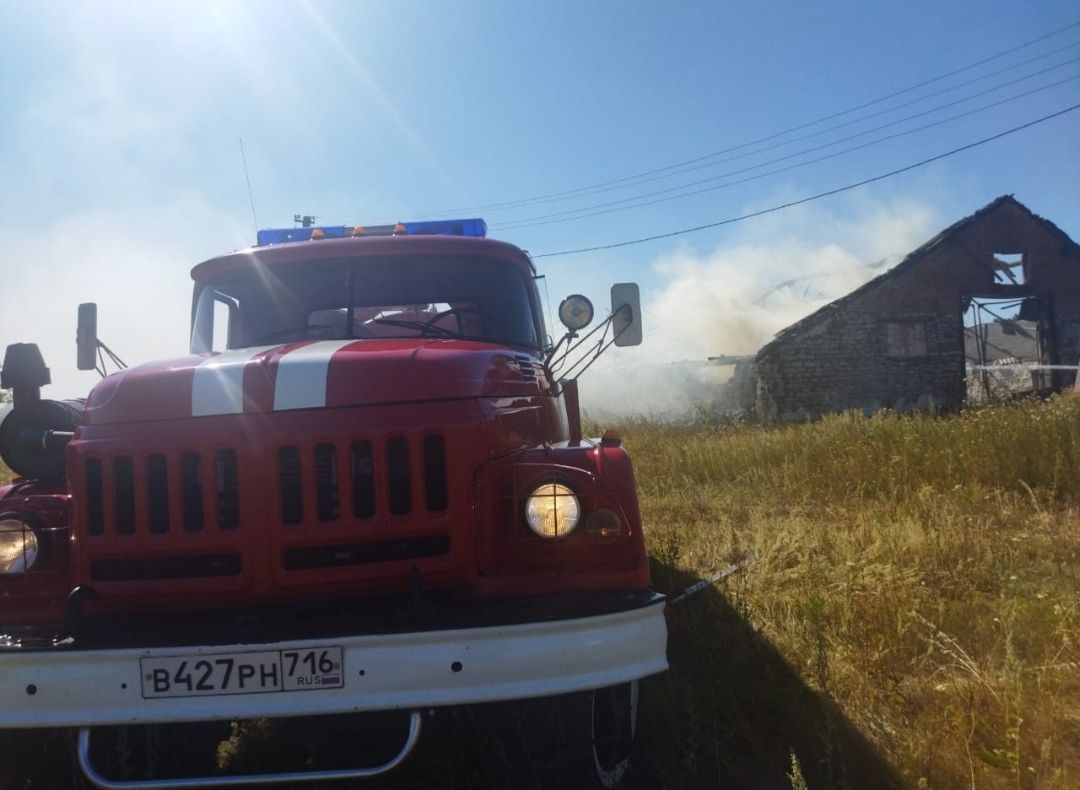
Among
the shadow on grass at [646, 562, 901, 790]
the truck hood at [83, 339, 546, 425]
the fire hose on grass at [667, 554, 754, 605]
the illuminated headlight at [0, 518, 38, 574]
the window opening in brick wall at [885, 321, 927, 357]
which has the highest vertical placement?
the window opening in brick wall at [885, 321, 927, 357]

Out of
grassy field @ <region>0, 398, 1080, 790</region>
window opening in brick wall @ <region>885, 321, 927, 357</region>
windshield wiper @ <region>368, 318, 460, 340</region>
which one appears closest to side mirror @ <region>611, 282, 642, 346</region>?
windshield wiper @ <region>368, 318, 460, 340</region>

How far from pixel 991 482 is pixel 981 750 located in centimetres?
498

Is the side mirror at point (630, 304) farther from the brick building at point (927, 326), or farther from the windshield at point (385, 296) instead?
the brick building at point (927, 326)

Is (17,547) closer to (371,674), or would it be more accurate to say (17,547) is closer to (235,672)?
(235,672)

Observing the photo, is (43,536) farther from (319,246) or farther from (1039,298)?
(1039,298)

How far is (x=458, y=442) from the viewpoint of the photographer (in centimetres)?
254

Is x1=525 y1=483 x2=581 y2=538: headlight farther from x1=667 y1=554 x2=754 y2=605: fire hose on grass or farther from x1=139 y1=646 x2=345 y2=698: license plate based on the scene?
x1=667 y1=554 x2=754 y2=605: fire hose on grass

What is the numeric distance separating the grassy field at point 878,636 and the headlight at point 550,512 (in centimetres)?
96

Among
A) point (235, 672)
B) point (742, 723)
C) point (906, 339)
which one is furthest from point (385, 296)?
point (906, 339)

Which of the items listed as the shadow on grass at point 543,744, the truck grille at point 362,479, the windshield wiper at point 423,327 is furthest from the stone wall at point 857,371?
the truck grille at point 362,479

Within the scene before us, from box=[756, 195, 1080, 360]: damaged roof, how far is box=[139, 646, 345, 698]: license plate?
18.0 m

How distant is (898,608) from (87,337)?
15.0 ft

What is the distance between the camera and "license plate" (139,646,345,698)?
229 cm

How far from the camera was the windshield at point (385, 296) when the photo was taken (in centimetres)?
396
